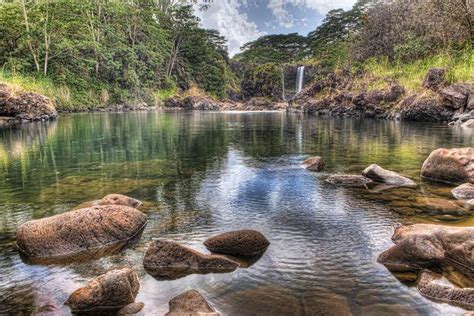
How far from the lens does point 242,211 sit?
9.77m

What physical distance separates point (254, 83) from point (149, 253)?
8120 cm

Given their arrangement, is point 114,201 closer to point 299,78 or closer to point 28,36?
point 28,36

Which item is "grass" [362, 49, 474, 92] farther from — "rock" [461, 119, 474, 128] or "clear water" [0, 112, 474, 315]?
"clear water" [0, 112, 474, 315]

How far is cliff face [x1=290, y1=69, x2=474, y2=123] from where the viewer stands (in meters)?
31.7

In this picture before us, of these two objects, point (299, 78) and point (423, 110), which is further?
point (299, 78)

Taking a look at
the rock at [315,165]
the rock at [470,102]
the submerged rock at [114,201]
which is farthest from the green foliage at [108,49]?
the rock at [470,102]

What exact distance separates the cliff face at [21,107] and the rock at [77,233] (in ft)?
103

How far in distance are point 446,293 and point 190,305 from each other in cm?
364

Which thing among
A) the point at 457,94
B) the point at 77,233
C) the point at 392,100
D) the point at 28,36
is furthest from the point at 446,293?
the point at 28,36

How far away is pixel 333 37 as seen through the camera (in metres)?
87.2

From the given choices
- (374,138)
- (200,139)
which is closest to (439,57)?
(374,138)

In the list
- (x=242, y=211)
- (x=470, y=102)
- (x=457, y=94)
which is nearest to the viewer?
(x=242, y=211)

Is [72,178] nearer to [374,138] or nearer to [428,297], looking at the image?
[428,297]

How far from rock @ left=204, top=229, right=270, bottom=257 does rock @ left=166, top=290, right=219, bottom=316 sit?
1773 mm
